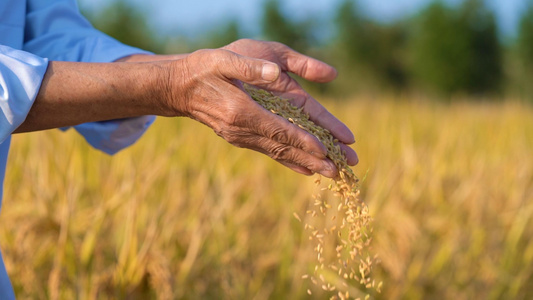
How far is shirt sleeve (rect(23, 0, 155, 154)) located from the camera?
1215mm

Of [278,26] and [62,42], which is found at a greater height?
[62,42]

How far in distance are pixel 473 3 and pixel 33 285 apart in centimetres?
1136

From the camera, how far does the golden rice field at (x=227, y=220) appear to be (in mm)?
1707

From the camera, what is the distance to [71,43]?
125cm

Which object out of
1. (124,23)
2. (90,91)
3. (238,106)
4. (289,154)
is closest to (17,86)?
(90,91)

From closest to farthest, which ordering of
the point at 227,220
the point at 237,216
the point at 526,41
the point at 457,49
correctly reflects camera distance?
the point at 227,220
the point at 237,216
the point at 526,41
the point at 457,49

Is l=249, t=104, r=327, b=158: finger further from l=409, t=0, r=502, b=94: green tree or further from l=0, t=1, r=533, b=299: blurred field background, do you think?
l=409, t=0, r=502, b=94: green tree

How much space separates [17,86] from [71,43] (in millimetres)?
454

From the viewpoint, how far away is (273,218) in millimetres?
2512

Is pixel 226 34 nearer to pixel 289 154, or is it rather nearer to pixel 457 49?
pixel 457 49

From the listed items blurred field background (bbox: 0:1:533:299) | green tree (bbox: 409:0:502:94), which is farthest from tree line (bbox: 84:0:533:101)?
blurred field background (bbox: 0:1:533:299)

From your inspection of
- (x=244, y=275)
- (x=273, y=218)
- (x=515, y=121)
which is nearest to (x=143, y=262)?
(x=244, y=275)

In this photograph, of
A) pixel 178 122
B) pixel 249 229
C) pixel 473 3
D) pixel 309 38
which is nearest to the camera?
pixel 249 229

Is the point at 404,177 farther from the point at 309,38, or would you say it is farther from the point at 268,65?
the point at 309,38
